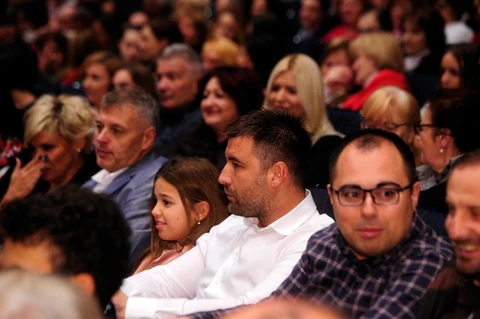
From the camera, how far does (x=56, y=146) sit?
4.21 m

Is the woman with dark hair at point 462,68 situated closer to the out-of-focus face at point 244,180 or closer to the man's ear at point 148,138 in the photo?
the man's ear at point 148,138

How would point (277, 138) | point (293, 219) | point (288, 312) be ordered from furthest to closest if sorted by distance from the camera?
point (277, 138), point (293, 219), point (288, 312)

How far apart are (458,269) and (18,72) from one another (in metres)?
4.07

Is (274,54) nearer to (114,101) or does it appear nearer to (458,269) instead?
(114,101)

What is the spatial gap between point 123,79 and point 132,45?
173 cm

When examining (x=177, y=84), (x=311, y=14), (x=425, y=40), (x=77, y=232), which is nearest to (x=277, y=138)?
(x=77, y=232)

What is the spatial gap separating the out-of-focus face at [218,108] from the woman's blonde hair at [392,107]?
761 millimetres

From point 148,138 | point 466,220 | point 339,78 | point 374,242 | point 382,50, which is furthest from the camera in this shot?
point 339,78

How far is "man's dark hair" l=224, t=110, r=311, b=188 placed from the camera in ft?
9.49

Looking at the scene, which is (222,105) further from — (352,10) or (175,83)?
(352,10)

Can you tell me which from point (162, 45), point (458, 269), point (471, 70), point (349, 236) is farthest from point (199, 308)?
point (162, 45)

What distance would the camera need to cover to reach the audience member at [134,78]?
17.8ft

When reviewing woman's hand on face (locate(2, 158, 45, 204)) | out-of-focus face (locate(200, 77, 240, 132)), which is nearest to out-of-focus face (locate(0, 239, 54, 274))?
woman's hand on face (locate(2, 158, 45, 204))

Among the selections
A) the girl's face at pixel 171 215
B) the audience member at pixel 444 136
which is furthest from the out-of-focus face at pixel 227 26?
the girl's face at pixel 171 215
